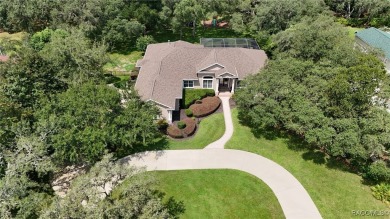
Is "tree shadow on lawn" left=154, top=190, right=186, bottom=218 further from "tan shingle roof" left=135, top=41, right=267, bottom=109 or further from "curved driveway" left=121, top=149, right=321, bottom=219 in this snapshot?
"tan shingle roof" left=135, top=41, right=267, bottom=109

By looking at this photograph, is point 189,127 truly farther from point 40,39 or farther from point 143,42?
point 40,39

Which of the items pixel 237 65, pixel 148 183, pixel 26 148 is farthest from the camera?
pixel 237 65

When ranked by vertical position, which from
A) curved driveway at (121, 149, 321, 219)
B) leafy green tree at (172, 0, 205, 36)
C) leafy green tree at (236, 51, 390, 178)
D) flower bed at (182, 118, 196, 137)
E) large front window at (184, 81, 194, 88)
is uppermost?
leafy green tree at (172, 0, 205, 36)

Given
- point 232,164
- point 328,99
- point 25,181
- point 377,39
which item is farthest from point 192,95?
point 377,39

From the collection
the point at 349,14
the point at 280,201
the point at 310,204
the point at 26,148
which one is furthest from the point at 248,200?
the point at 349,14

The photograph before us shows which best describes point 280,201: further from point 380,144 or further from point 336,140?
point 380,144

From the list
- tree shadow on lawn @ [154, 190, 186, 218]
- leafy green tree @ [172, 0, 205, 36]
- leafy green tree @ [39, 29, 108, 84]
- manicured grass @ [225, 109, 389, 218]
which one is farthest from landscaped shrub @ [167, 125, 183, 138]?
leafy green tree @ [172, 0, 205, 36]
